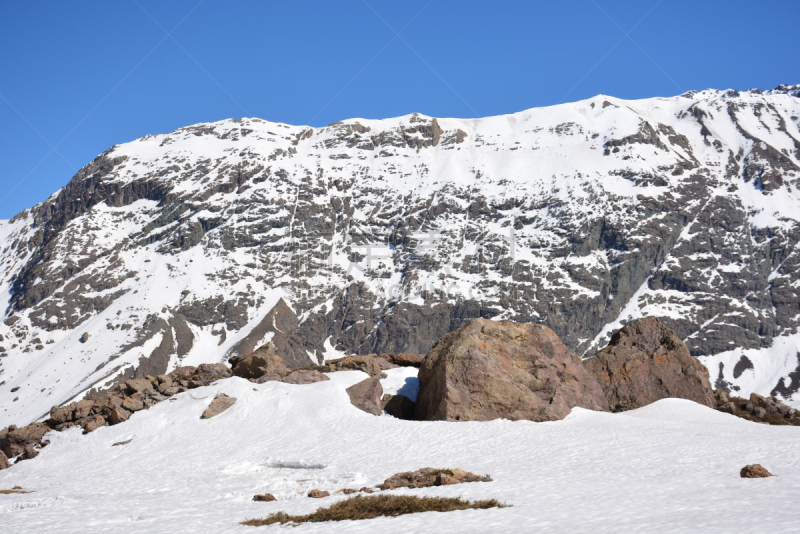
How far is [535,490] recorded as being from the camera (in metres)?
19.6

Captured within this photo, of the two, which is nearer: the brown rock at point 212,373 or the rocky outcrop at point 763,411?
the rocky outcrop at point 763,411

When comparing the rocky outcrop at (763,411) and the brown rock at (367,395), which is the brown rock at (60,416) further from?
the rocky outcrop at (763,411)

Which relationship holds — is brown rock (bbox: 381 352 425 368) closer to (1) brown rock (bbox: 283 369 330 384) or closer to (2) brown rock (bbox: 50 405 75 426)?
(1) brown rock (bbox: 283 369 330 384)

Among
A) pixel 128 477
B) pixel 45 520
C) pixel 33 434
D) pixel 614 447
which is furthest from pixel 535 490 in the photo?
pixel 33 434

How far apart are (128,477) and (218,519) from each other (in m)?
12.1

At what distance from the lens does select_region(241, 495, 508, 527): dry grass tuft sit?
691 inches

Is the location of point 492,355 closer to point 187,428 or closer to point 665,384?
point 665,384

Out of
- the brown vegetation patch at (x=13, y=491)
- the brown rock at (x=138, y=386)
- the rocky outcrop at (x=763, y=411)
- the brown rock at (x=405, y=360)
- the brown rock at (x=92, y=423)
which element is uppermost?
the brown rock at (x=138, y=386)

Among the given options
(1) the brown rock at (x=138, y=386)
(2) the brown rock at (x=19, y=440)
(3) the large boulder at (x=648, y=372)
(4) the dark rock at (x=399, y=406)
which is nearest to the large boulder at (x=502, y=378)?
(4) the dark rock at (x=399, y=406)

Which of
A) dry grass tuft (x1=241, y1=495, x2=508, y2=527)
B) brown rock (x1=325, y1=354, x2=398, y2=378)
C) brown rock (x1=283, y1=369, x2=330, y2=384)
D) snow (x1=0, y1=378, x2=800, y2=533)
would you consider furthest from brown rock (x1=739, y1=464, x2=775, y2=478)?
brown rock (x1=283, y1=369, x2=330, y2=384)

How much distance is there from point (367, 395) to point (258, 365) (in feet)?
36.7

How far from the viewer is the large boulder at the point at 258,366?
4388 centimetres

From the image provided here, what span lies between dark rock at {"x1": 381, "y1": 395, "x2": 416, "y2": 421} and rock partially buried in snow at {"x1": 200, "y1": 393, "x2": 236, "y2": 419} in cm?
987

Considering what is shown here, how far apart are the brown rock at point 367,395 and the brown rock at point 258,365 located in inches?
320
